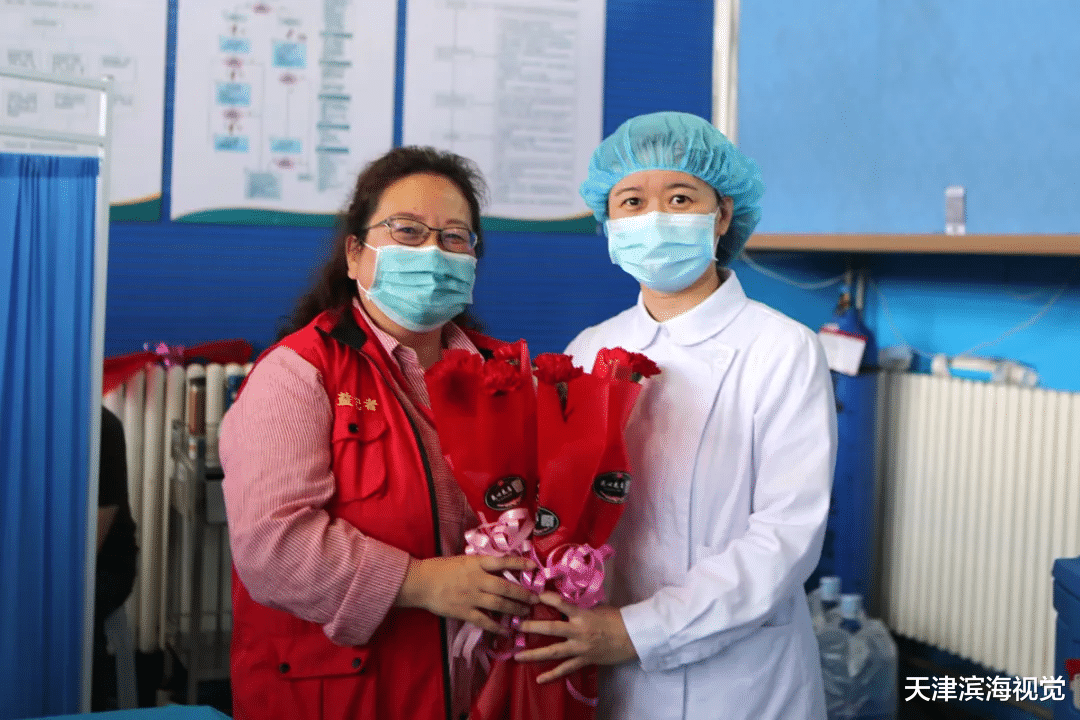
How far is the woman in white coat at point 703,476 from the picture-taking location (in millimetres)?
1425

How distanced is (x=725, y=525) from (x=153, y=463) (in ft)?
5.97

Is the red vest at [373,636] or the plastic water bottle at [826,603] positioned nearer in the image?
the red vest at [373,636]

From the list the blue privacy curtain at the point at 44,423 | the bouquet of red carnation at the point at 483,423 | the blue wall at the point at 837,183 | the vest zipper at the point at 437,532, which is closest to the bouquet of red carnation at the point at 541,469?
the bouquet of red carnation at the point at 483,423

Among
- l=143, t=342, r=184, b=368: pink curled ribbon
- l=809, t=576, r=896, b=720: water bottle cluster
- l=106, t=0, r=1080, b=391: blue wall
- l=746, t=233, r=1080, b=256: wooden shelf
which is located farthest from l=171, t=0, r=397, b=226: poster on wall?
l=809, t=576, r=896, b=720: water bottle cluster

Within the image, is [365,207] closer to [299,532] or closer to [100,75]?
[299,532]

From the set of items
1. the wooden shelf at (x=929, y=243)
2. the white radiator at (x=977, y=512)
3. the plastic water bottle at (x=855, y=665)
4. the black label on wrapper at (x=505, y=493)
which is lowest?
the plastic water bottle at (x=855, y=665)

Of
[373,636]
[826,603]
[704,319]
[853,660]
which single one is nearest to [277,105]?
[704,319]

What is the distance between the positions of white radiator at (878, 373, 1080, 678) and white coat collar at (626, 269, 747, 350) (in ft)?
4.78

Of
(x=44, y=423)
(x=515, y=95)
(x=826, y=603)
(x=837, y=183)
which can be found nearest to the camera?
(x=44, y=423)

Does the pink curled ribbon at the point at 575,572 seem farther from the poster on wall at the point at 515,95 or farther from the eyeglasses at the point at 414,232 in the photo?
the poster on wall at the point at 515,95

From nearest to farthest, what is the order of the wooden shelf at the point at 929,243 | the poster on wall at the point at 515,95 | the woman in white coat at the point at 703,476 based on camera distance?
the woman in white coat at the point at 703,476, the wooden shelf at the point at 929,243, the poster on wall at the point at 515,95

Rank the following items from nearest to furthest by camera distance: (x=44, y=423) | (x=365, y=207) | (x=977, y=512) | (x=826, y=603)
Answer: (x=365, y=207)
(x=44, y=423)
(x=977, y=512)
(x=826, y=603)

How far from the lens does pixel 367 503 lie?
1.46 metres

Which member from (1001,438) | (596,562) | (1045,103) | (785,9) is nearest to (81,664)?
(596,562)
